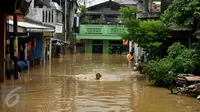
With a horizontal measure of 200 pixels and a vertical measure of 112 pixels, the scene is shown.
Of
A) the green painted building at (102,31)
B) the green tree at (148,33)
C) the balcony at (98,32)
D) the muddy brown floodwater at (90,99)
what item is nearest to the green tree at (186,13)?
the green tree at (148,33)

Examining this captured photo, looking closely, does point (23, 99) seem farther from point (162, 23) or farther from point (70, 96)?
point (162, 23)

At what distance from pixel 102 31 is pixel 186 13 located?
3954cm

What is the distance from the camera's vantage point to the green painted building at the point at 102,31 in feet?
193

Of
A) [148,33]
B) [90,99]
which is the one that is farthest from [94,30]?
[90,99]

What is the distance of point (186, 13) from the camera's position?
2003cm

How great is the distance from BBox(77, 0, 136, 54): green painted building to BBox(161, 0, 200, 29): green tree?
33821mm

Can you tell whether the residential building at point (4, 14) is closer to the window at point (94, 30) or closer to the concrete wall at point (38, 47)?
the concrete wall at point (38, 47)

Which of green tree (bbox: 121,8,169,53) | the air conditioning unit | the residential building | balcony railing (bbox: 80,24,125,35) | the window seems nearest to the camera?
the air conditioning unit

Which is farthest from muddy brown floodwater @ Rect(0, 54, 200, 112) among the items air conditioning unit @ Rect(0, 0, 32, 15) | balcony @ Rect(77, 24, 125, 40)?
balcony @ Rect(77, 24, 125, 40)

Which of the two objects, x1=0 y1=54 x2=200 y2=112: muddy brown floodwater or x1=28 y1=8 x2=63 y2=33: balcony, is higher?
x1=28 y1=8 x2=63 y2=33: balcony

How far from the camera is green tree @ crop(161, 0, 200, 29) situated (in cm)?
1961

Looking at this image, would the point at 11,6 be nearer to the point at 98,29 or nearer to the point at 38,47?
the point at 38,47

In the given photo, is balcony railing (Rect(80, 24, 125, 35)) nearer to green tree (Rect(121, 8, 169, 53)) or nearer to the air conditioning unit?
green tree (Rect(121, 8, 169, 53))

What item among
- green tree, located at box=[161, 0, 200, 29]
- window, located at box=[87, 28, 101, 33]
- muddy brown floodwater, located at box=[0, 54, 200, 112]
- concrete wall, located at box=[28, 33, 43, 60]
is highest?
green tree, located at box=[161, 0, 200, 29]
